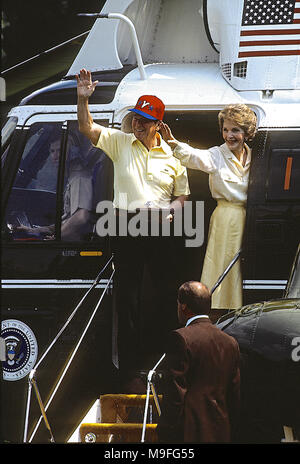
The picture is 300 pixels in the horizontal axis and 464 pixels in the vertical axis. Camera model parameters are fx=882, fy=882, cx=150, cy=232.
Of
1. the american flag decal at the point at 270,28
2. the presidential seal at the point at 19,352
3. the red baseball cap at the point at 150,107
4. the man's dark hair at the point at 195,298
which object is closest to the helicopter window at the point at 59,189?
the red baseball cap at the point at 150,107

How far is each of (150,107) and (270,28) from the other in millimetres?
943

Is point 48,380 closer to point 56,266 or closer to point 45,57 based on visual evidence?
point 56,266

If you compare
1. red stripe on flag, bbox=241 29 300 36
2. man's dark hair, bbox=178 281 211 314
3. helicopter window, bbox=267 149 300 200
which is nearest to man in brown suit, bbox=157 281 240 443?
man's dark hair, bbox=178 281 211 314

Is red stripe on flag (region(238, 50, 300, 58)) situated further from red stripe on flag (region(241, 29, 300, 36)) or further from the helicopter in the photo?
red stripe on flag (region(241, 29, 300, 36))

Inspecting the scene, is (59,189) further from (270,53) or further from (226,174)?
(270,53)

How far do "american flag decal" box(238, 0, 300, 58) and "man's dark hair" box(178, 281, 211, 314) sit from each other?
6.18 feet

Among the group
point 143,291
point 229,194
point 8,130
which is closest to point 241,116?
point 229,194

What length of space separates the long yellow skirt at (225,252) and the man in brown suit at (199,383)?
1.07 m

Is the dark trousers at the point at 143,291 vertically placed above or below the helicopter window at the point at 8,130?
below

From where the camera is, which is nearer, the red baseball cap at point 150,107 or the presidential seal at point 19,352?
the red baseball cap at point 150,107

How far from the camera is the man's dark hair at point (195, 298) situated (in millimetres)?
4438

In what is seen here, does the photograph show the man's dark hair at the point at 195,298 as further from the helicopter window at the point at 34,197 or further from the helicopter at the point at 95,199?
the helicopter window at the point at 34,197

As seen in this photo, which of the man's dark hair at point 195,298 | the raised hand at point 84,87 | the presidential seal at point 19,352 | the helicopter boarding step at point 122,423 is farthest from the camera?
the presidential seal at point 19,352
